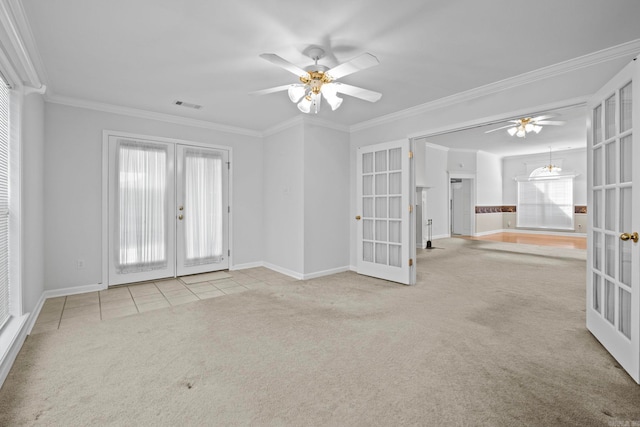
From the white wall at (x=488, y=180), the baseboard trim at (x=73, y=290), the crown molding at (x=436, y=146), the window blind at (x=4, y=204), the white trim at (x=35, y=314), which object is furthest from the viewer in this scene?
the white wall at (x=488, y=180)

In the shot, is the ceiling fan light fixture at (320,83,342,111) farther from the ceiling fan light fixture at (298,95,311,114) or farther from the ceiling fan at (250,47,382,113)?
the ceiling fan light fixture at (298,95,311,114)

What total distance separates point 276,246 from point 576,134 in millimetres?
7531

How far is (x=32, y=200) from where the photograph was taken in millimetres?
3172

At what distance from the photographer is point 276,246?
208 inches

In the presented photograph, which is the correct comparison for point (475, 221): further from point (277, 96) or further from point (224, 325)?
point (224, 325)

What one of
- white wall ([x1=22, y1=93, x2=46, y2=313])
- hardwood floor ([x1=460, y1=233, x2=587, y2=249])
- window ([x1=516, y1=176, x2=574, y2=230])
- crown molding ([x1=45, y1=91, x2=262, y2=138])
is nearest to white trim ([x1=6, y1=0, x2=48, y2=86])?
white wall ([x1=22, y1=93, x2=46, y2=313])

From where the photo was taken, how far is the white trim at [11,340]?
2030 millimetres

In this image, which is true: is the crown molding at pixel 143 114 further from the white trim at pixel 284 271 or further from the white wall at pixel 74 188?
the white trim at pixel 284 271

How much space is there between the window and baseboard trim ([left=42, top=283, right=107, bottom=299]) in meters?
12.0

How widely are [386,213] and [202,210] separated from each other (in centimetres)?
297

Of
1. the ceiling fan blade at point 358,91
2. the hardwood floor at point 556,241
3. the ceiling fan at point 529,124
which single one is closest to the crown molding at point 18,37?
the ceiling fan blade at point 358,91

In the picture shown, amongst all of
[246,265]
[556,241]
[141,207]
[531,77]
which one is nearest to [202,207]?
[141,207]

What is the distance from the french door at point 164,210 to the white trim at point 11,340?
1659mm

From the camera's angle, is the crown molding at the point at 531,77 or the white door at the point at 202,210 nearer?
the crown molding at the point at 531,77
